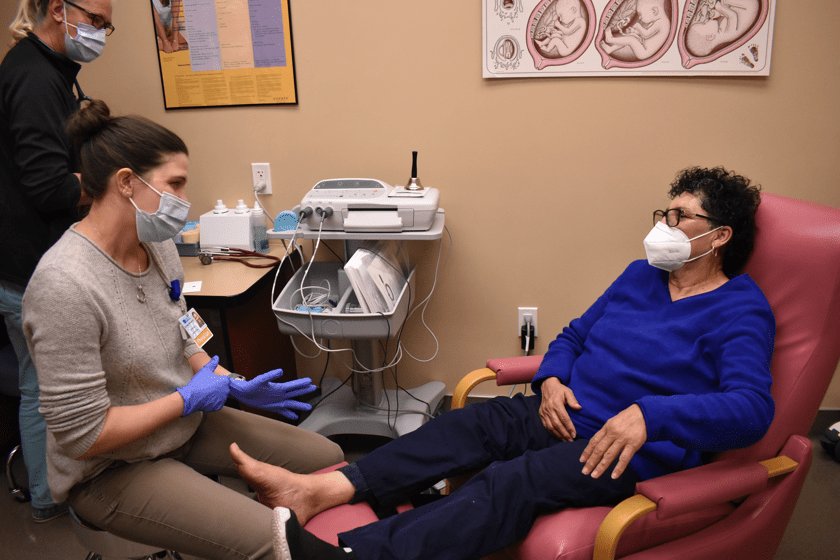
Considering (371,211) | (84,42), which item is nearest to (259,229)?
(371,211)

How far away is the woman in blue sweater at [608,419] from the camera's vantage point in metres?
1.13

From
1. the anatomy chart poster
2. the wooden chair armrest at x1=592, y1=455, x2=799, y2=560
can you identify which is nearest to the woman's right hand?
the wooden chair armrest at x1=592, y1=455, x2=799, y2=560

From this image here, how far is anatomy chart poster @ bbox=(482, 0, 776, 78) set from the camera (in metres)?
1.86

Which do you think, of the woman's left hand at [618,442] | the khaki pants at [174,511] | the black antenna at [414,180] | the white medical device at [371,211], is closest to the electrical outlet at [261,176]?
the white medical device at [371,211]

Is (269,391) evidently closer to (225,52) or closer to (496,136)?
(496,136)

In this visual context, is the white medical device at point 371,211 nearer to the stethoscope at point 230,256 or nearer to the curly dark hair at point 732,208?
the stethoscope at point 230,256

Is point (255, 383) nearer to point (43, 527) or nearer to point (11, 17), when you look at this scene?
point (43, 527)

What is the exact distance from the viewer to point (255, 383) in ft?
4.08

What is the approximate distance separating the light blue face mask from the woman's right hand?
5.20ft

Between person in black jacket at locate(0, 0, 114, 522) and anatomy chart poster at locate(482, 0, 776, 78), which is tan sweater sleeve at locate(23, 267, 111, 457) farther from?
anatomy chart poster at locate(482, 0, 776, 78)

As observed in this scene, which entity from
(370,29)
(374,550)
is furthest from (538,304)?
(374,550)

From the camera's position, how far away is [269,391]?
1.29 metres

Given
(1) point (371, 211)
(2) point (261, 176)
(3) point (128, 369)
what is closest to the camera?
(3) point (128, 369)

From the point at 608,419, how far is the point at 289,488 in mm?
734
